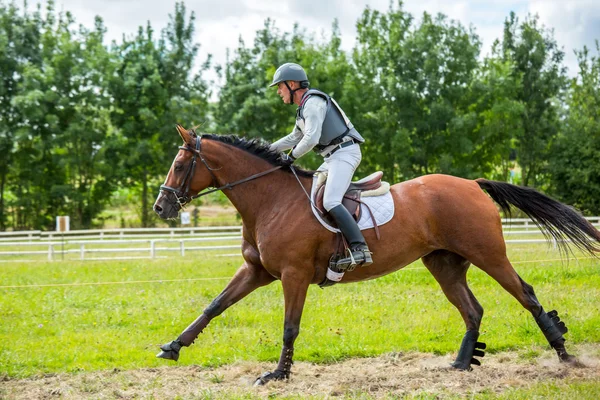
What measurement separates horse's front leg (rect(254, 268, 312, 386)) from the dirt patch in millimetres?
142

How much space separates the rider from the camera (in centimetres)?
650

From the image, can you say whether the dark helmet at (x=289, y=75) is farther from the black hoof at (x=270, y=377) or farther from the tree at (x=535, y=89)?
the tree at (x=535, y=89)

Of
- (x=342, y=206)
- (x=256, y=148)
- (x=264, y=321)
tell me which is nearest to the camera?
(x=342, y=206)

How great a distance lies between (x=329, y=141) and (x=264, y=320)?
3.79 m

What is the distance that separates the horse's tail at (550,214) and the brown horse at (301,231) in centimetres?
2

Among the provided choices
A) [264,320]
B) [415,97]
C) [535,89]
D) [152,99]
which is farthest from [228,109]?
[264,320]

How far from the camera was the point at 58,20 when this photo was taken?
3966 centimetres

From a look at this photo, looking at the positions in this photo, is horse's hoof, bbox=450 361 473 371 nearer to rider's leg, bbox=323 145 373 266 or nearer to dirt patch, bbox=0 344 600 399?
dirt patch, bbox=0 344 600 399

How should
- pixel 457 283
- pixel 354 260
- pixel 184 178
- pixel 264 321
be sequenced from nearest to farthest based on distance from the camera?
pixel 354 260
pixel 184 178
pixel 457 283
pixel 264 321

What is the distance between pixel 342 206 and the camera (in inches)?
259

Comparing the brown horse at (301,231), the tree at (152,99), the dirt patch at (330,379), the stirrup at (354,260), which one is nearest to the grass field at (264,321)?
the dirt patch at (330,379)

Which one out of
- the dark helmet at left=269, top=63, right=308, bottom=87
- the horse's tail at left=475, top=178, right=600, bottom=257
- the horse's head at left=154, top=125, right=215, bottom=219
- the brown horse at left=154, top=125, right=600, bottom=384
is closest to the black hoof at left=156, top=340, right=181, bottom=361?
the brown horse at left=154, top=125, right=600, bottom=384

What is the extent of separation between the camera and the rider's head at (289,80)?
6.77 m

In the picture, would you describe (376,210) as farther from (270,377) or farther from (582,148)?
(582,148)
